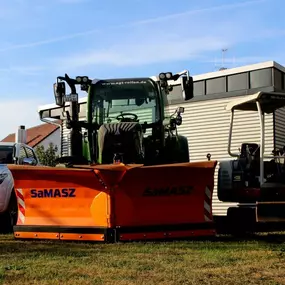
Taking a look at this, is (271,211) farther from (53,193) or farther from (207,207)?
(53,193)

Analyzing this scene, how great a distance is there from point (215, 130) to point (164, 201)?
8.18m

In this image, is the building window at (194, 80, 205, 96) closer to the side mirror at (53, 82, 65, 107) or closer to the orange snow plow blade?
the side mirror at (53, 82, 65, 107)

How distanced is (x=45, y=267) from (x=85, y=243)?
6.21 ft

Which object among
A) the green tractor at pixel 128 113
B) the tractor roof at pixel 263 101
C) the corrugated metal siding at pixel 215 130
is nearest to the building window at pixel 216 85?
the corrugated metal siding at pixel 215 130

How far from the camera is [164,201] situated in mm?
7477

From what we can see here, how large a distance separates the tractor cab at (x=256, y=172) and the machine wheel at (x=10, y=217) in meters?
3.89

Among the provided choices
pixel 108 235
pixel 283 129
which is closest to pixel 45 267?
pixel 108 235

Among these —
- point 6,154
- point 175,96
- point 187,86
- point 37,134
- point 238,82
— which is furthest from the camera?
point 37,134

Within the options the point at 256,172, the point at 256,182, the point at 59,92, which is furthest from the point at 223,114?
the point at 59,92

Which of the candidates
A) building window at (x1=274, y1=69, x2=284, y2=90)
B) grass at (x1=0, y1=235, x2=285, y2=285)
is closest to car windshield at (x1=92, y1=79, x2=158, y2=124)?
grass at (x1=0, y1=235, x2=285, y2=285)

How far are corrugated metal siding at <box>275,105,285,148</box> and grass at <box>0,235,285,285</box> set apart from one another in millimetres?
6790

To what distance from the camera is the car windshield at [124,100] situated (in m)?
9.27

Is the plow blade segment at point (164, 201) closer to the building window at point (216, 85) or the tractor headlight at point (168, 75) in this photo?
the tractor headlight at point (168, 75)

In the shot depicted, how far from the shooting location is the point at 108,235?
23.2 ft
